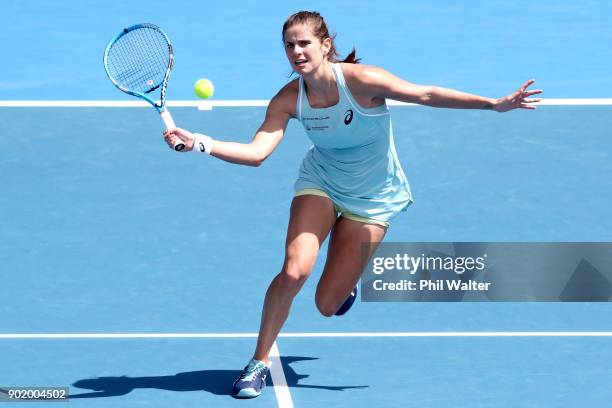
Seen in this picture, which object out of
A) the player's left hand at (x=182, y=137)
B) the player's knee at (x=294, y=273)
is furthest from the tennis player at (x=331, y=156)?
the player's left hand at (x=182, y=137)

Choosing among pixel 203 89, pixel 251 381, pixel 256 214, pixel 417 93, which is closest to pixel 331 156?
pixel 417 93

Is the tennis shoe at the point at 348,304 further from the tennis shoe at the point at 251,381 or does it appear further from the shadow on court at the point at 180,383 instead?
the tennis shoe at the point at 251,381

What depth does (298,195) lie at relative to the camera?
821 centimetres

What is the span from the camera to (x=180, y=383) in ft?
26.7

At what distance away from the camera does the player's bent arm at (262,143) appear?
299 inches

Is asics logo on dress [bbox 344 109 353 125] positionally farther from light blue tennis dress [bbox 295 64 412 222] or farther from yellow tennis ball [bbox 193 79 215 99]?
yellow tennis ball [bbox 193 79 215 99]

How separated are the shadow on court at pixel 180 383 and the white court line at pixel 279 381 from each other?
29 mm

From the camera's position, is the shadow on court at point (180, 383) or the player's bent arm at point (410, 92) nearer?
the player's bent arm at point (410, 92)

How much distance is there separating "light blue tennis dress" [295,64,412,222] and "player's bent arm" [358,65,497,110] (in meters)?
0.14

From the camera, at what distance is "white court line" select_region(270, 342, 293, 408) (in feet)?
25.8

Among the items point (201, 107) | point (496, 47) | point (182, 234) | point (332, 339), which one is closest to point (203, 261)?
point (182, 234)

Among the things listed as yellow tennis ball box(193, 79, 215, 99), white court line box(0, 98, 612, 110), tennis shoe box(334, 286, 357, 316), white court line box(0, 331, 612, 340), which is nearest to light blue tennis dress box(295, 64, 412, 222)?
tennis shoe box(334, 286, 357, 316)

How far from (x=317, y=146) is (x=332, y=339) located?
1284 millimetres

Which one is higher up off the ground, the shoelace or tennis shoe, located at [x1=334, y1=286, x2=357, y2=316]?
tennis shoe, located at [x1=334, y1=286, x2=357, y2=316]
